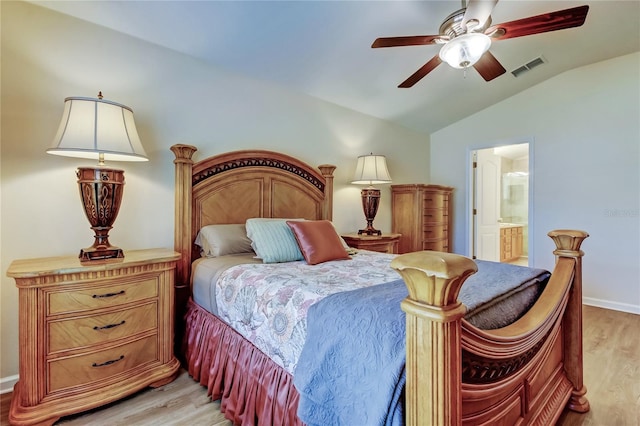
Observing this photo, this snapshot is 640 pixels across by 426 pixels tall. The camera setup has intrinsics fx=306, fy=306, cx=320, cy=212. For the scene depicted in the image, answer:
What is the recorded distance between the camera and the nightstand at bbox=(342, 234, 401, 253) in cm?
335

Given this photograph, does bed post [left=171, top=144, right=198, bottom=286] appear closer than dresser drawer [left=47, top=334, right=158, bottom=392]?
No

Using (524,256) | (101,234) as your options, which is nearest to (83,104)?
(101,234)

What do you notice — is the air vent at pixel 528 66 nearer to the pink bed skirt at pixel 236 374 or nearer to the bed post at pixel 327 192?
the bed post at pixel 327 192

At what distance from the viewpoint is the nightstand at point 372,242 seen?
3.35m

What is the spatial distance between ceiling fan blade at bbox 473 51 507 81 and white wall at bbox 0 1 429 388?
173 centimetres

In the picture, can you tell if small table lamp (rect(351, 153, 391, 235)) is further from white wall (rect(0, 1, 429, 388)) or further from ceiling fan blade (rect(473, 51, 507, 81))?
ceiling fan blade (rect(473, 51, 507, 81))

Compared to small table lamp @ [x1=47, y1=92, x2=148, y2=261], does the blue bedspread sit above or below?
below

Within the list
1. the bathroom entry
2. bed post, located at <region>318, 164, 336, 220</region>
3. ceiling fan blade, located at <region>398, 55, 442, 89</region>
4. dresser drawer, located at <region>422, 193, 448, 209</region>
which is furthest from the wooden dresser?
ceiling fan blade, located at <region>398, 55, 442, 89</region>

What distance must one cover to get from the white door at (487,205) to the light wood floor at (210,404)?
8.71ft

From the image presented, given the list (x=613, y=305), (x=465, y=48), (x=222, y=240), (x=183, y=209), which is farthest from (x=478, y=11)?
(x=613, y=305)

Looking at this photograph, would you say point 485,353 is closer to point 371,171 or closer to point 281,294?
point 281,294

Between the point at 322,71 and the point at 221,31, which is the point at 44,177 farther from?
the point at 322,71

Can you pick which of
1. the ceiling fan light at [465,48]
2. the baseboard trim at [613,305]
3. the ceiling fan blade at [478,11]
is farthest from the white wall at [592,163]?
the ceiling fan blade at [478,11]

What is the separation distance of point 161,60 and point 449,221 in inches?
177
